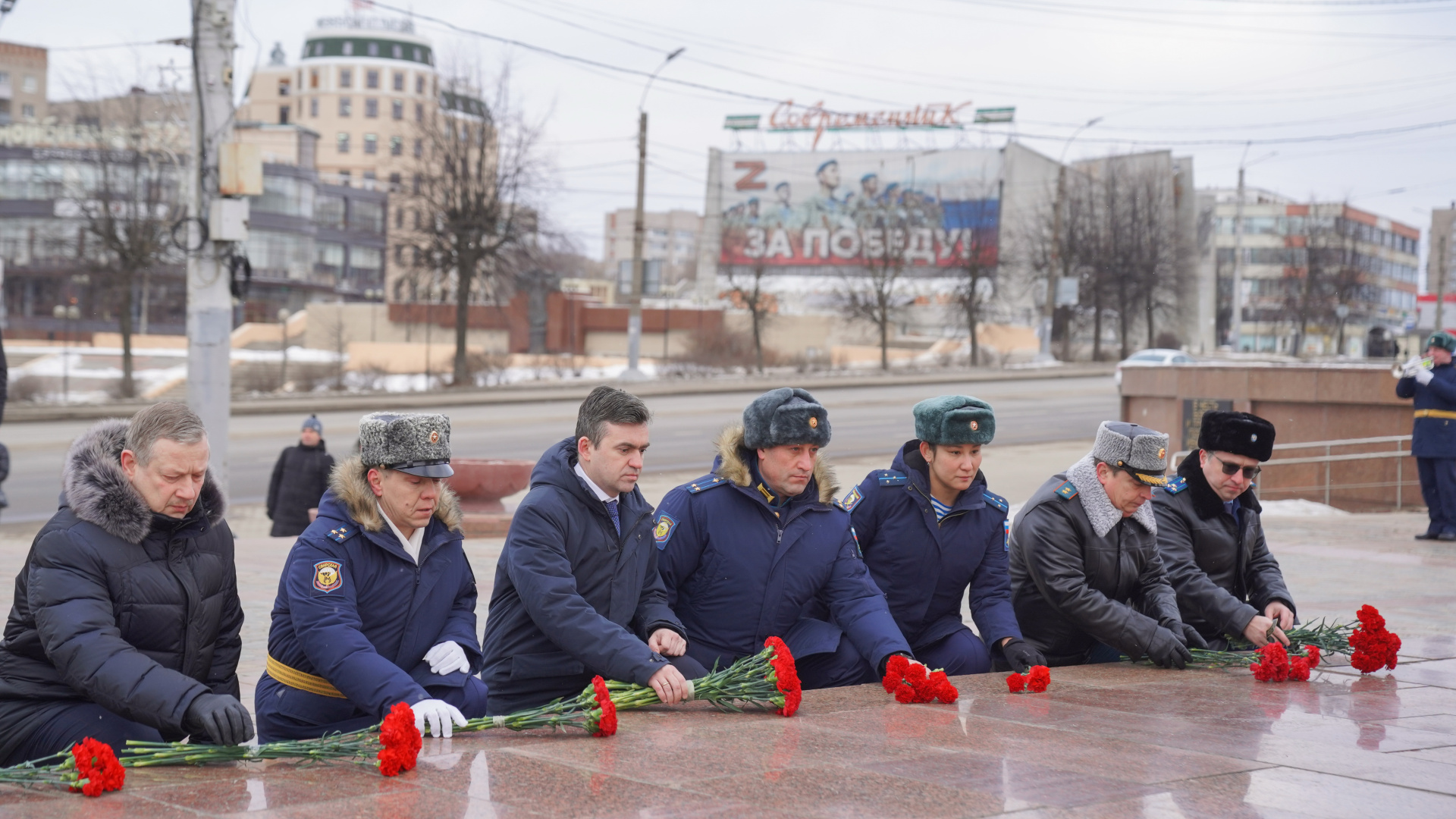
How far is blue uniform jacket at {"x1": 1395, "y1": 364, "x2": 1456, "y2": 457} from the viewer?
40.2 feet

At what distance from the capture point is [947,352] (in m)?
57.9

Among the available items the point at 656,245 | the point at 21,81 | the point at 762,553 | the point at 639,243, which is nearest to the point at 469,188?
the point at 639,243

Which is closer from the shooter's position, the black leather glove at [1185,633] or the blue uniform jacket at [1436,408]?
the black leather glove at [1185,633]

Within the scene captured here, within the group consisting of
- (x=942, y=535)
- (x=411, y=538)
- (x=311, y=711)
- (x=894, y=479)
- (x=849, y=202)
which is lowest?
(x=311, y=711)

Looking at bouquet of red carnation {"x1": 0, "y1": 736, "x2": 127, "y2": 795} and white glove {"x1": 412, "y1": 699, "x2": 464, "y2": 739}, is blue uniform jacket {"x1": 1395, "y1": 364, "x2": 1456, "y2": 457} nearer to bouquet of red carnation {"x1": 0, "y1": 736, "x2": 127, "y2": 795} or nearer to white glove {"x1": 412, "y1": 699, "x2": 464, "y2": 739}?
white glove {"x1": 412, "y1": 699, "x2": 464, "y2": 739}

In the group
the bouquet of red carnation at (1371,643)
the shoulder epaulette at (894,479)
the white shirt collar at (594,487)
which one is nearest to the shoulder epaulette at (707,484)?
the white shirt collar at (594,487)

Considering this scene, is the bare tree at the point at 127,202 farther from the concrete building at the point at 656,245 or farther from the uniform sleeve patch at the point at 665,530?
the concrete building at the point at 656,245

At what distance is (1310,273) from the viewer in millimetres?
67500

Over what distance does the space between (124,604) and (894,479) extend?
10.2ft

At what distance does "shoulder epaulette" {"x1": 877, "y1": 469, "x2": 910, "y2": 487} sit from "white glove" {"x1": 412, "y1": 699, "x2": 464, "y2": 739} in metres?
2.29

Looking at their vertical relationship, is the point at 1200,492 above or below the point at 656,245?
below

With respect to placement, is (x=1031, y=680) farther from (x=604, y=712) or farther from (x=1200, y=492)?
(x=604, y=712)

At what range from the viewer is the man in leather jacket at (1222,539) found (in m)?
6.05

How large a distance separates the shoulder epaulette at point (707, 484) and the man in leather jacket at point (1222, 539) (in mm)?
2165
